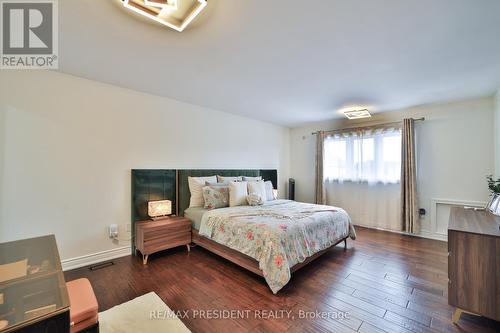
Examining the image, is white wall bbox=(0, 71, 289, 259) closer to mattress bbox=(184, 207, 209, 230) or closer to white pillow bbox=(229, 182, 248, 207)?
mattress bbox=(184, 207, 209, 230)

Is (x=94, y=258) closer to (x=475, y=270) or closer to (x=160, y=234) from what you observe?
(x=160, y=234)

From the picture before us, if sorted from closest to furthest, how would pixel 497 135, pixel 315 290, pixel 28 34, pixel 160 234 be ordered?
pixel 28 34 < pixel 315 290 < pixel 160 234 < pixel 497 135

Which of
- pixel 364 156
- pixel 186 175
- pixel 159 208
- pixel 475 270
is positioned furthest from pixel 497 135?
pixel 159 208

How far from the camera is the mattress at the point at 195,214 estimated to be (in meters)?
3.16

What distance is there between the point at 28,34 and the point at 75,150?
128 centimetres

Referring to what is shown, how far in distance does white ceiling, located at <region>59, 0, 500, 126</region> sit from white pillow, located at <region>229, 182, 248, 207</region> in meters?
1.54

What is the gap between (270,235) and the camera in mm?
2225

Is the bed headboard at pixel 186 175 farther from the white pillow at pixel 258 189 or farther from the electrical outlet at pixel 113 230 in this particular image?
the electrical outlet at pixel 113 230

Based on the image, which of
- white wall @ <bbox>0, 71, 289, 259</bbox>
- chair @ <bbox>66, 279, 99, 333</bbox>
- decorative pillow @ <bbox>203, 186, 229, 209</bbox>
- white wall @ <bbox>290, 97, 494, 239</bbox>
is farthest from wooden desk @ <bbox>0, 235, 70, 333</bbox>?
white wall @ <bbox>290, 97, 494, 239</bbox>

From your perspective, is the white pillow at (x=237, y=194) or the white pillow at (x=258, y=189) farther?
the white pillow at (x=258, y=189)

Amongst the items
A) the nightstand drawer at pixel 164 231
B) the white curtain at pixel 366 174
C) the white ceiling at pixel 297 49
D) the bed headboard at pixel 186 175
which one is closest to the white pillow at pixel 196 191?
the bed headboard at pixel 186 175

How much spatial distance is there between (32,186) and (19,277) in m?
2.06

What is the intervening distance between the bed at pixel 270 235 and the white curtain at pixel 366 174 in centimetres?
149

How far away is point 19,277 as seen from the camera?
3.14ft
